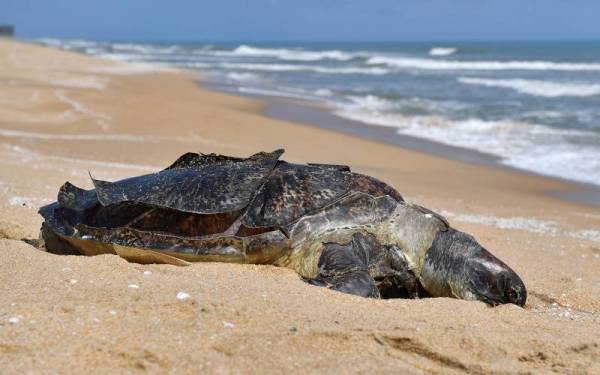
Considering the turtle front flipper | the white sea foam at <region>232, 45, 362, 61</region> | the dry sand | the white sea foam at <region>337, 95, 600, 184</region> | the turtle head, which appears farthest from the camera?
the white sea foam at <region>232, 45, 362, 61</region>

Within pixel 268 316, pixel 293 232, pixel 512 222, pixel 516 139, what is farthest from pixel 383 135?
pixel 268 316

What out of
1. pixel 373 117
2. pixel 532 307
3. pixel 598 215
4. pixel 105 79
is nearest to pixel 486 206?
pixel 598 215

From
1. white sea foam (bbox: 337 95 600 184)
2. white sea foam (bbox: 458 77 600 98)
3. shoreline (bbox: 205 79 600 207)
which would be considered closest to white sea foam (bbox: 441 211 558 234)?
shoreline (bbox: 205 79 600 207)

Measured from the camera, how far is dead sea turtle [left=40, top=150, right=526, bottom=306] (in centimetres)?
473

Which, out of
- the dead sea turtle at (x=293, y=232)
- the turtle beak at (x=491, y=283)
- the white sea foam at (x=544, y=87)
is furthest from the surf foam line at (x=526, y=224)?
the white sea foam at (x=544, y=87)

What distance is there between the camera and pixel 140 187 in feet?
16.7

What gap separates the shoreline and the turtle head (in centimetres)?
568

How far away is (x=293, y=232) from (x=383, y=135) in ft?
38.4

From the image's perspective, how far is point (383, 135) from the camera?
1631cm

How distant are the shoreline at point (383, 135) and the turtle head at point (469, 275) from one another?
568 cm

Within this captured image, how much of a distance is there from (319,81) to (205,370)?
102 ft

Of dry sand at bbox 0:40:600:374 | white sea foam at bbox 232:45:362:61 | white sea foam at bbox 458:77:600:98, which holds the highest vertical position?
white sea foam at bbox 458:77:600:98

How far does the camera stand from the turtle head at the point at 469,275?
4.62m

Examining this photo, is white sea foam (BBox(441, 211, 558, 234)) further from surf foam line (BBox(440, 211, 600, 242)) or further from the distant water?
the distant water
